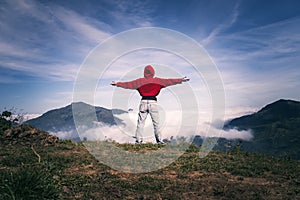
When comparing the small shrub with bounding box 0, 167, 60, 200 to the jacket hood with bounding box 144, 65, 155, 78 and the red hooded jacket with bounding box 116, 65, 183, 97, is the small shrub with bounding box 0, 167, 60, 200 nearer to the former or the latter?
the red hooded jacket with bounding box 116, 65, 183, 97

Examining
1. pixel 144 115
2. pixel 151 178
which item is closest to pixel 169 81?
pixel 144 115

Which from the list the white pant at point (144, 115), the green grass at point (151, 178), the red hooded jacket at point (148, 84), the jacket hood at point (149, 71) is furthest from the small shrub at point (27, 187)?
the jacket hood at point (149, 71)

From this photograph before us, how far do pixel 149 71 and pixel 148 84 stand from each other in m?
0.88

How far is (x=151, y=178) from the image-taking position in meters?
10.9

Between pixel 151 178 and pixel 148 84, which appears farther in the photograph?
pixel 148 84

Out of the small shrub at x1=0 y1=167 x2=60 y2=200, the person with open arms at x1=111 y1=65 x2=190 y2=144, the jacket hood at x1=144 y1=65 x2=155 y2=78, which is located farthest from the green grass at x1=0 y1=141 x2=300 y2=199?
the jacket hood at x1=144 y1=65 x2=155 y2=78

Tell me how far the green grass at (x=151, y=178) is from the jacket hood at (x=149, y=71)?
5.81 m

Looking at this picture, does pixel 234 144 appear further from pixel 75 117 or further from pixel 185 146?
pixel 75 117

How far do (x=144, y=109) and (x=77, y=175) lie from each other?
780 cm

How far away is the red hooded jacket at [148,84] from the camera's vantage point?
18.1m

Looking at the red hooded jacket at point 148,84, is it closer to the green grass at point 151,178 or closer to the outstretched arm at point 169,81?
the outstretched arm at point 169,81

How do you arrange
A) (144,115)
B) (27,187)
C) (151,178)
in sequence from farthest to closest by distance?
(144,115) → (151,178) → (27,187)

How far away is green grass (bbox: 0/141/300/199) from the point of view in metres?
7.79

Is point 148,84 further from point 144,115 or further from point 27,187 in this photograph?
point 27,187
